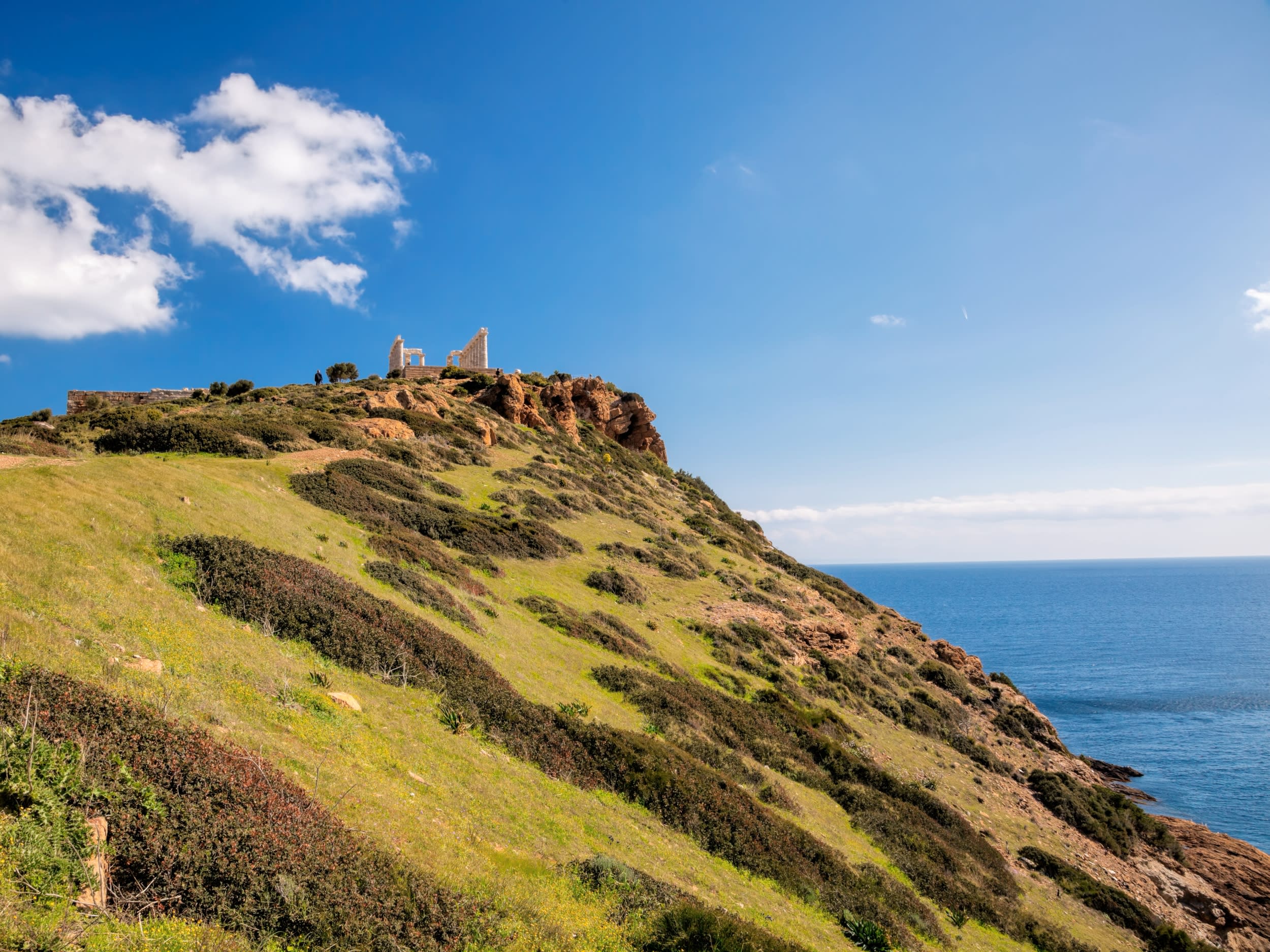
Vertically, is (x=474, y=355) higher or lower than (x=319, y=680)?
higher

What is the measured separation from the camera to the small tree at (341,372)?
61.2 metres

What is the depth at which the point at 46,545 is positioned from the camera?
10422 mm

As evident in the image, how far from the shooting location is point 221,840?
599 cm

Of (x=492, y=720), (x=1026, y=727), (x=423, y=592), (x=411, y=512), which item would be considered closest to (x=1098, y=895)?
(x=1026, y=727)

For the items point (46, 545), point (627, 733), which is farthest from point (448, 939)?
point (46, 545)

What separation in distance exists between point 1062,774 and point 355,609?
3247 centimetres

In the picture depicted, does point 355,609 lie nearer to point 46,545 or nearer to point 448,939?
point 46,545

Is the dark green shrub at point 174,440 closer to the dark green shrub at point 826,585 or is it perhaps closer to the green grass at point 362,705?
the green grass at point 362,705

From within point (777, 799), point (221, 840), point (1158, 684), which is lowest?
point (1158, 684)

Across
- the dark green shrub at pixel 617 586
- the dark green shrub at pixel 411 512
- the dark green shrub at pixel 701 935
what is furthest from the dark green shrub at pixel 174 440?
the dark green shrub at pixel 701 935

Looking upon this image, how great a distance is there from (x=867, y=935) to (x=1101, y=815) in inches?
846

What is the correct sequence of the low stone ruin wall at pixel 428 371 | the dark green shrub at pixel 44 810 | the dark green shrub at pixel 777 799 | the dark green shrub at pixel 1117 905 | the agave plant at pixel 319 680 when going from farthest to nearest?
the low stone ruin wall at pixel 428 371 → the dark green shrub at pixel 1117 905 → the dark green shrub at pixel 777 799 → the agave plant at pixel 319 680 → the dark green shrub at pixel 44 810

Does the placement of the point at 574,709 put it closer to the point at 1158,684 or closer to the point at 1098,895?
the point at 1098,895

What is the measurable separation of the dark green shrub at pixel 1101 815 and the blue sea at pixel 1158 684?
30.4 ft
